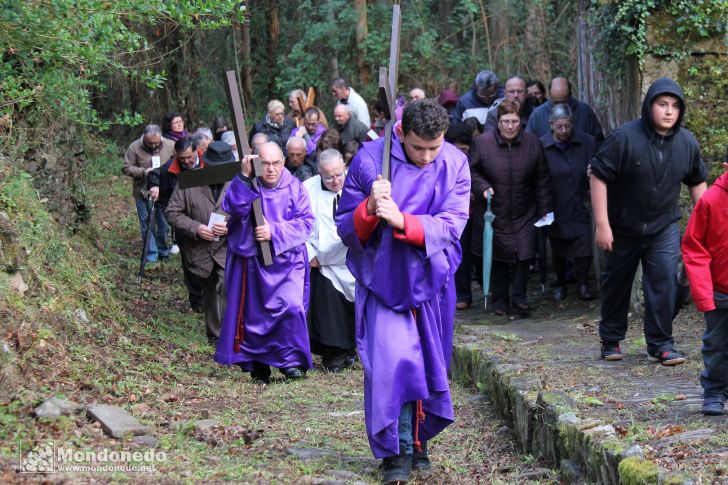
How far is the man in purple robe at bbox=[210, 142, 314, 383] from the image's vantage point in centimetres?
905

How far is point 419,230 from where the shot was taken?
567 centimetres

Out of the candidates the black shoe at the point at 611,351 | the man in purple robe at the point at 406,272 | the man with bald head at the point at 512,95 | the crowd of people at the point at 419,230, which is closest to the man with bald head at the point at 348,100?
the crowd of people at the point at 419,230

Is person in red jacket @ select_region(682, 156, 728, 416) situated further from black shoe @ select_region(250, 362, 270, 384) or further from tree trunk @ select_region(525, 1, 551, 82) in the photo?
tree trunk @ select_region(525, 1, 551, 82)

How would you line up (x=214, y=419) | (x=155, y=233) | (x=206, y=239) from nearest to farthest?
(x=214, y=419) < (x=206, y=239) < (x=155, y=233)

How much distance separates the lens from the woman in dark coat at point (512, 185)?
11.4 metres

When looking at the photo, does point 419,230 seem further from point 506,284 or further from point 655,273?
point 506,284

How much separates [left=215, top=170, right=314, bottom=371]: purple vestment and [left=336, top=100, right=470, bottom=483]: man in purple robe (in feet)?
10.00

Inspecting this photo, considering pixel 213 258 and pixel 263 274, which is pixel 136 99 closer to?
pixel 213 258

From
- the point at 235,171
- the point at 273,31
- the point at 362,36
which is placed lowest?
the point at 235,171

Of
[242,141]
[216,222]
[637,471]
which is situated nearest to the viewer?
[637,471]

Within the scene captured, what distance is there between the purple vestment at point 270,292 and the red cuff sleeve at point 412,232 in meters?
3.47

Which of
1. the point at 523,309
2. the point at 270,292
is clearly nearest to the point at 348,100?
the point at 523,309

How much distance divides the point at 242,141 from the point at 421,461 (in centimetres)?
356

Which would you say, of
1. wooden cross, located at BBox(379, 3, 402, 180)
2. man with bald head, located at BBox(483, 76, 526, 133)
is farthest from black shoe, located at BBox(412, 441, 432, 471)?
man with bald head, located at BBox(483, 76, 526, 133)
